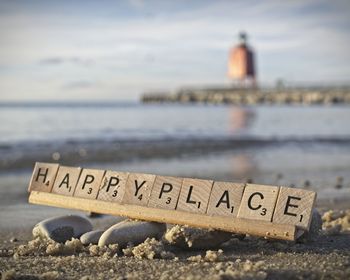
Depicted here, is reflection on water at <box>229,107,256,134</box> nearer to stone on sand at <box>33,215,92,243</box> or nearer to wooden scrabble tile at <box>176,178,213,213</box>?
stone on sand at <box>33,215,92,243</box>

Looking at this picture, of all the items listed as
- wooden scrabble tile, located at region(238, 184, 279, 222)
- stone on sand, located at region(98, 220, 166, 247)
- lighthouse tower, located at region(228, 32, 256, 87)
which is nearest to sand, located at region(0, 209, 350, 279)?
stone on sand, located at region(98, 220, 166, 247)

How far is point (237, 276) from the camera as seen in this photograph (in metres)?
4.39

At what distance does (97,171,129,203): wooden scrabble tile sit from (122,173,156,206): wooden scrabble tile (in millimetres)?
69

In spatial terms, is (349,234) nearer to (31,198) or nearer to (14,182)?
(31,198)

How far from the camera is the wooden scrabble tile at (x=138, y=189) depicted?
20.0ft

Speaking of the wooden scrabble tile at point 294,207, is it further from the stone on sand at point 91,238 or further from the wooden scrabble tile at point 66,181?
the wooden scrabble tile at point 66,181

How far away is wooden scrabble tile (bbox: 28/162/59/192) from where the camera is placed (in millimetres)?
6863

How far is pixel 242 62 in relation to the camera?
302ft

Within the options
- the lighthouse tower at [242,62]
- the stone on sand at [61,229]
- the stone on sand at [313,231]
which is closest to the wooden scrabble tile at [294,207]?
the stone on sand at [313,231]

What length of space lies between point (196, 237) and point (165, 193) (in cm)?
65

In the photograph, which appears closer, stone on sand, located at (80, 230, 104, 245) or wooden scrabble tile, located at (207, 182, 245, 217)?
wooden scrabble tile, located at (207, 182, 245, 217)

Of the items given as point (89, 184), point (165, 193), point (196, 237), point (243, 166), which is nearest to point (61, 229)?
point (89, 184)

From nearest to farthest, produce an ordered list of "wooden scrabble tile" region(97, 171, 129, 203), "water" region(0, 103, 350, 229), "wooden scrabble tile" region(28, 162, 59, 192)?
1. "wooden scrabble tile" region(97, 171, 129, 203)
2. "wooden scrabble tile" region(28, 162, 59, 192)
3. "water" region(0, 103, 350, 229)

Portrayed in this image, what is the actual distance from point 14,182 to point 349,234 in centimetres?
737
